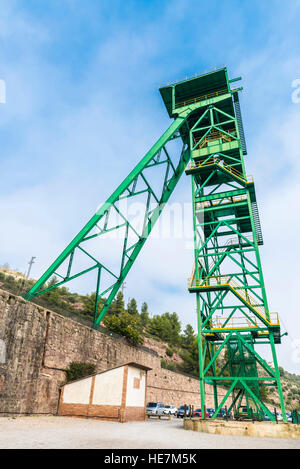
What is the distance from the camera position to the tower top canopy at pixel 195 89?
21156mm

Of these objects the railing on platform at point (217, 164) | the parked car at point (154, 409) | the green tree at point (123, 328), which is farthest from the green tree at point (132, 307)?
the railing on platform at point (217, 164)

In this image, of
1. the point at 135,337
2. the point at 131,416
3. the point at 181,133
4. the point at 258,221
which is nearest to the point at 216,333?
the point at 131,416

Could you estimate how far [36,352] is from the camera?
14.9 m

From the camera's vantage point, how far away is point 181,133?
2358cm

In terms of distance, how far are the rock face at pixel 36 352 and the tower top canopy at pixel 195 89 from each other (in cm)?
1605

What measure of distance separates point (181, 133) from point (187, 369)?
1431 inches

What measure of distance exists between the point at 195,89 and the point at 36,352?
19.9m

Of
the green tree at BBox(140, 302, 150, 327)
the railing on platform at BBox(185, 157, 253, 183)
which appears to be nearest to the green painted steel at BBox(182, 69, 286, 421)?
the railing on platform at BBox(185, 157, 253, 183)

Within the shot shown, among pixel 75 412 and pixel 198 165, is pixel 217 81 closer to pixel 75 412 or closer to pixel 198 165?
pixel 198 165

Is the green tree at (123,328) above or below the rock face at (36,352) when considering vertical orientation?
above

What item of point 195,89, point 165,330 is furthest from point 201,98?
point 165,330

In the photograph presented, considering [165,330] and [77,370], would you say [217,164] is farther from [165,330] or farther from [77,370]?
[165,330]

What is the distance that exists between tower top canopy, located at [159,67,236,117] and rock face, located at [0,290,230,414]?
632 inches

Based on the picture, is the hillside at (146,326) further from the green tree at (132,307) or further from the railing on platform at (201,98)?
the railing on platform at (201,98)
